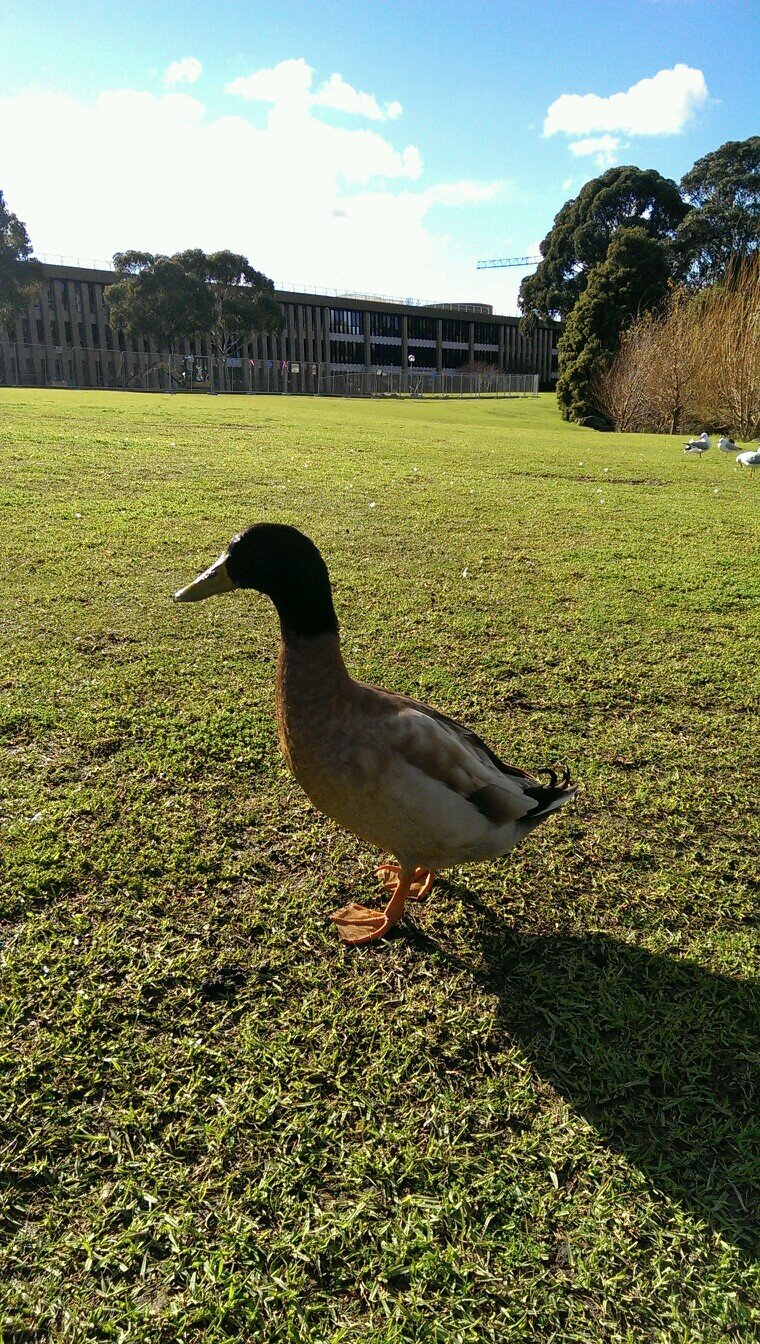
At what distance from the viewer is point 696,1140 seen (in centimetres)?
166

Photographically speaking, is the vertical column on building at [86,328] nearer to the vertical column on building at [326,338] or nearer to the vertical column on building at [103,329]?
the vertical column on building at [103,329]

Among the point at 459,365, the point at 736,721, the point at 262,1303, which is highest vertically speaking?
the point at 459,365

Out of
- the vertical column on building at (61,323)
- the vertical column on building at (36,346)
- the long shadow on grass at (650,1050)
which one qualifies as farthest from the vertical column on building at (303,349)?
the long shadow on grass at (650,1050)

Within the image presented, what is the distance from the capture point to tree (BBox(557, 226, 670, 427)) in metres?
31.6

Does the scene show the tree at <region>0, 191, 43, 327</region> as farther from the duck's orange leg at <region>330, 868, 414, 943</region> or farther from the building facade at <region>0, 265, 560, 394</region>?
the duck's orange leg at <region>330, 868, 414, 943</region>

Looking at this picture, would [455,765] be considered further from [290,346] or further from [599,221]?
[290,346]

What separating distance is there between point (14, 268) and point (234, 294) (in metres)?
12.2

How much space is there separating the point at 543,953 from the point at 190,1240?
115 centimetres

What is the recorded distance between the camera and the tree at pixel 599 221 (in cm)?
4297

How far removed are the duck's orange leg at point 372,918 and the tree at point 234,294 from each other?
48.1 meters

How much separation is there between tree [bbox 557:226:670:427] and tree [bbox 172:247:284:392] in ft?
70.4

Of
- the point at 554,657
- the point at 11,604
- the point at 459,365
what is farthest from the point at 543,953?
the point at 459,365

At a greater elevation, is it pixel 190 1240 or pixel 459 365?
pixel 459 365

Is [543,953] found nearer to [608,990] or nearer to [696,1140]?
[608,990]
